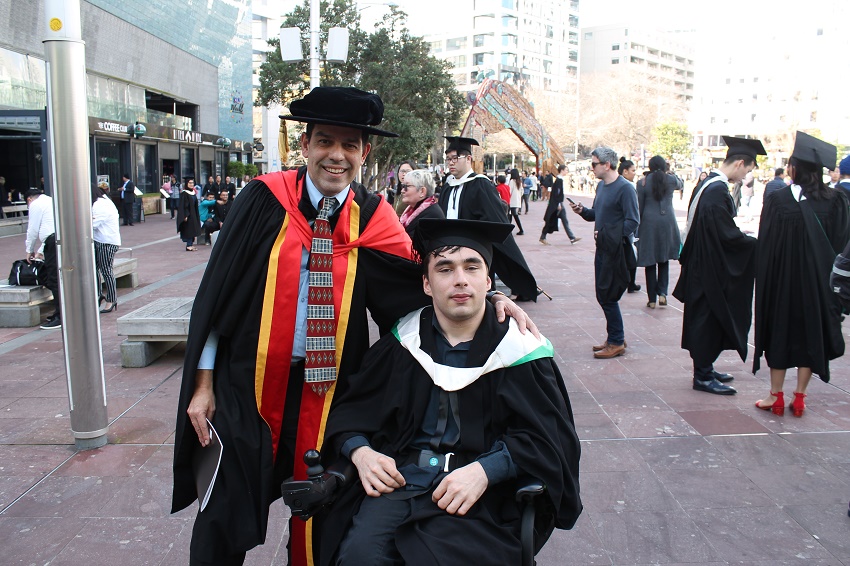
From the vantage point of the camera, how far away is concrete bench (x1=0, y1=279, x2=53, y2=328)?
812 centimetres

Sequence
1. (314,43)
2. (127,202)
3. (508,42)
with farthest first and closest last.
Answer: (508,42)
(127,202)
(314,43)

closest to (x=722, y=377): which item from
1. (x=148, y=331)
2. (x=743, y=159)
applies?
(x=743, y=159)

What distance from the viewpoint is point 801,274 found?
16.2ft

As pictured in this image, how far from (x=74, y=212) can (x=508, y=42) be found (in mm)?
103859

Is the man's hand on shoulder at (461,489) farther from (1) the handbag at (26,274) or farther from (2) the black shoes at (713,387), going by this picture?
(1) the handbag at (26,274)

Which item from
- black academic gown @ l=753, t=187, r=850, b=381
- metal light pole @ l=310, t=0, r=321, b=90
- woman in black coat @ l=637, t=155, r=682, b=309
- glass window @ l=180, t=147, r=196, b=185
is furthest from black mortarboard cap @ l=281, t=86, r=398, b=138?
glass window @ l=180, t=147, r=196, b=185

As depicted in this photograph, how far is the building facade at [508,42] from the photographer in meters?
101

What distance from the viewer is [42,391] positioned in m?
5.70

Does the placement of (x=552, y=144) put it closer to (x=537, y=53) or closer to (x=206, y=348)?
(x=206, y=348)

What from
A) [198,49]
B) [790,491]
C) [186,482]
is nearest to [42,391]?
[186,482]

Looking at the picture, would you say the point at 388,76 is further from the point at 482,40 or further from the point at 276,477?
the point at 482,40

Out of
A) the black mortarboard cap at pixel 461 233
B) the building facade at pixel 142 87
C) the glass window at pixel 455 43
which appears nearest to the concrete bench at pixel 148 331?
the black mortarboard cap at pixel 461 233

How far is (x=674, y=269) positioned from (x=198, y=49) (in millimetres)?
30526

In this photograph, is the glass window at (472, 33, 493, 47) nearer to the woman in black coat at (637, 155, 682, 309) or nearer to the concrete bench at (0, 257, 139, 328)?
the woman in black coat at (637, 155, 682, 309)
